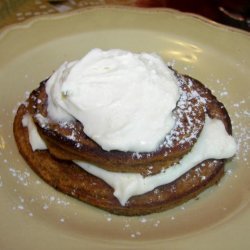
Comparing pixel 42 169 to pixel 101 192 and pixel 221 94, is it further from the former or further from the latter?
pixel 221 94

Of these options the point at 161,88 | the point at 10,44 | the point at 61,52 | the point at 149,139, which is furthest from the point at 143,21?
the point at 149,139

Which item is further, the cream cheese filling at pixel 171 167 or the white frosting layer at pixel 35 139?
the white frosting layer at pixel 35 139

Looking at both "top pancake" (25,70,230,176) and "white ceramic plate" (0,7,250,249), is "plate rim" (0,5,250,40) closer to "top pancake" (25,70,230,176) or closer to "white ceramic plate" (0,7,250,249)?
"white ceramic plate" (0,7,250,249)

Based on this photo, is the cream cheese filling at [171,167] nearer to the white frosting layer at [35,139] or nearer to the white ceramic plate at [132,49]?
the white frosting layer at [35,139]

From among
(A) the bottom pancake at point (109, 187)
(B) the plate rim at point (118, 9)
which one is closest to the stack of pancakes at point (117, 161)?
(A) the bottom pancake at point (109, 187)

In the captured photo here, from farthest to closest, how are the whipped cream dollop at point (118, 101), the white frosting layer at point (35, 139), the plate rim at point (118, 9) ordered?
the plate rim at point (118, 9) → the white frosting layer at point (35, 139) → the whipped cream dollop at point (118, 101)
